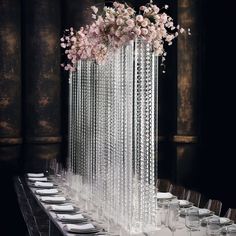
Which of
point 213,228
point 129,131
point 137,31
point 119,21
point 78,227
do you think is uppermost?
point 119,21

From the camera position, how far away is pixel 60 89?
10.8 metres

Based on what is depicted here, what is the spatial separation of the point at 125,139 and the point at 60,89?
582 cm

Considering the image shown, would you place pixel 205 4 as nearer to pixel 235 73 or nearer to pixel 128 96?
pixel 235 73

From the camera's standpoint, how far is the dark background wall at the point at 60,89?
10336 mm

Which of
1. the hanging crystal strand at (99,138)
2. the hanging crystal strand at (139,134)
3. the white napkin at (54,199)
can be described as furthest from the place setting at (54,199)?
the hanging crystal strand at (139,134)

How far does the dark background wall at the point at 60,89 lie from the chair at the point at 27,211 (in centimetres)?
196

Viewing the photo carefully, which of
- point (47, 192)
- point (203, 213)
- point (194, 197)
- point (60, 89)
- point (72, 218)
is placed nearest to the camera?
point (72, 218)

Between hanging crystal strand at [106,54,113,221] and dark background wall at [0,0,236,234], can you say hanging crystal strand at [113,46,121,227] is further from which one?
dark background wall at [0,0,236,234]

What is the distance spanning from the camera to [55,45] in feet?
34.8

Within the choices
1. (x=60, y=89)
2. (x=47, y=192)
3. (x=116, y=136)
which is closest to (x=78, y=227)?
(x=116, y=136)

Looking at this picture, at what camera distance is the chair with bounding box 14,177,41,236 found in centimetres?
601

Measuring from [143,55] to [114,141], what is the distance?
0.87 metres

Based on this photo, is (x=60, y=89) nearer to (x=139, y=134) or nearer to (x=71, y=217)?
(x=71, y=217)

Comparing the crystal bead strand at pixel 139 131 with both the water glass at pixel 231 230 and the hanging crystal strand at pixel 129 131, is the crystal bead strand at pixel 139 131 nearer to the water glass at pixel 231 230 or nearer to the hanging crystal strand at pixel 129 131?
the hanging crystal strand at pixel 129 131
